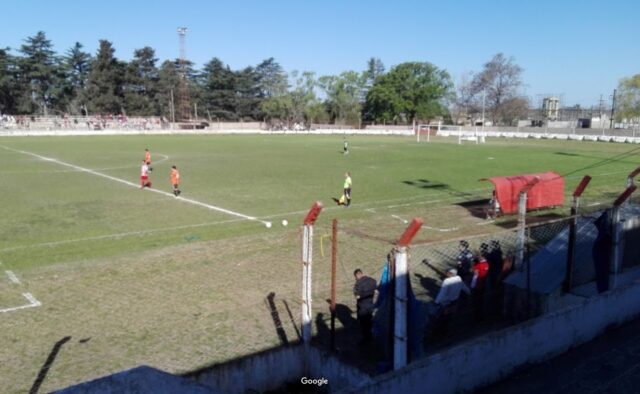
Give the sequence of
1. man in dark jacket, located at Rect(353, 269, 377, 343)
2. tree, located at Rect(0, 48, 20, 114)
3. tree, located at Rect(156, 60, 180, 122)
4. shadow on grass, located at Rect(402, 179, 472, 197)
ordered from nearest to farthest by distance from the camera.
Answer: man in dark jacket, located at Rect(353, 269, 377, 343) → shadow on grass, located at Rect(402, 179, 472, 197) → tree, located at Rect(0, 48, 20, 114) → tree, located at Rect(156, 60, 180, 122)

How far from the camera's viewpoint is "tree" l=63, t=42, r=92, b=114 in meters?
109

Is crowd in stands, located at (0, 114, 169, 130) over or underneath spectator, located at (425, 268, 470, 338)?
over

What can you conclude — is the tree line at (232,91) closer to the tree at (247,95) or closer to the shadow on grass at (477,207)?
the tree at (247,95)

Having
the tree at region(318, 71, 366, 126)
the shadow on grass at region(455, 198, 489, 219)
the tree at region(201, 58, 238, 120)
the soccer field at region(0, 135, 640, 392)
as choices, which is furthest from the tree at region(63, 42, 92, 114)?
the shadow on grass at region(455, 198, 489, 219)

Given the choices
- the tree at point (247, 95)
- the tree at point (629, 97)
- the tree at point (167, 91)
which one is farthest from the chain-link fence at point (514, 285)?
the tree at point (247, 95)

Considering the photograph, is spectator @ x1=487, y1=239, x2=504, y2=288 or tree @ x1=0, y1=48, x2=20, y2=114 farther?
tree @ x1=0, y1=48, x2=20, y2=114

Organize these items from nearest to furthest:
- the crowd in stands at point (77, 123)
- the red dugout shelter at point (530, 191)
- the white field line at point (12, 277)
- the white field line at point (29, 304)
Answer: the white field line at point (29, 304) < the white field line at point (12, 277) < the red dugout shelter at point (530, 191) < the crowd in stands at point (77, 123)

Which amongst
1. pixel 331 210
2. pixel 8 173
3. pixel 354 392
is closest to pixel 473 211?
pixel 331 210

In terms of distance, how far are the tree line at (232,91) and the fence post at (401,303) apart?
102 m

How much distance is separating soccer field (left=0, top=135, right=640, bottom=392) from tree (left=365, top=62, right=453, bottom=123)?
76.9 meters

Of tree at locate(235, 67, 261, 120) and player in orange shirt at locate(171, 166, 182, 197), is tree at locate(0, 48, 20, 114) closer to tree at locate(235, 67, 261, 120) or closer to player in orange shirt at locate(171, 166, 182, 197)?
tree at locate(235, 67, 261, 120)

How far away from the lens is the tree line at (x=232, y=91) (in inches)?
4171

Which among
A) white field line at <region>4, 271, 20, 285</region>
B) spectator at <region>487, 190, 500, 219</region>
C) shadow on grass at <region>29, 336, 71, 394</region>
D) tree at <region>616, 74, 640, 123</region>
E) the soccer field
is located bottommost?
shadow on grass at <region>29, 336, 71, 394</region>

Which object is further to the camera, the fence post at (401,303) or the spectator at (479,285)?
the spectator at (479,285)
